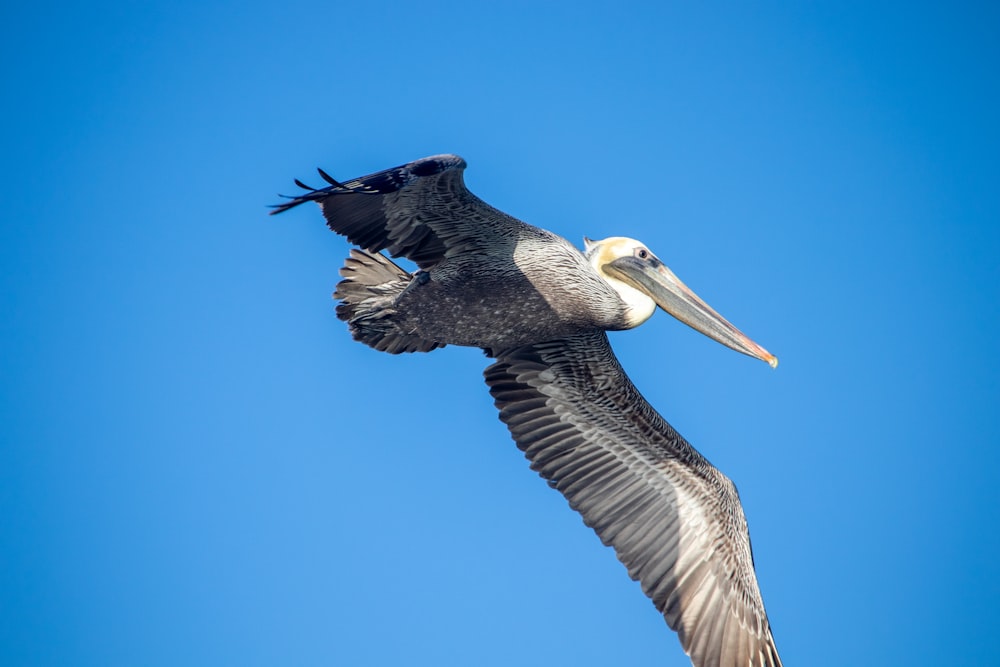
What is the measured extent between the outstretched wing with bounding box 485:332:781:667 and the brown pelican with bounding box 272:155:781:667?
0.04 feet

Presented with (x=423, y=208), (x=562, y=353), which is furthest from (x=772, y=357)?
(x=423, y=208)

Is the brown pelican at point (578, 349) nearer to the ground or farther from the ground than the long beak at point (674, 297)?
nearer to the ground

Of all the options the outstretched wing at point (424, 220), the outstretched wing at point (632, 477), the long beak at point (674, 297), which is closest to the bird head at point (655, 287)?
the long beak at point (674, 297)

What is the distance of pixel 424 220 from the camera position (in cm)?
937

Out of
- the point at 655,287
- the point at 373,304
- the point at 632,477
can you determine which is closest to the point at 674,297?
the point at 655,287

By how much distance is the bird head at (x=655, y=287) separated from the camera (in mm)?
10047

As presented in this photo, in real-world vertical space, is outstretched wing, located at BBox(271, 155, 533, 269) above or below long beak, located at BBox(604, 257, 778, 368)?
below

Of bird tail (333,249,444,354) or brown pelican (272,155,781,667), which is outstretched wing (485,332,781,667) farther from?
bird tail (333,249,444,354)

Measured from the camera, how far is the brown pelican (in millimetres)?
9359

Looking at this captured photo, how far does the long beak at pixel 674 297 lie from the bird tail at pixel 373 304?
202cm

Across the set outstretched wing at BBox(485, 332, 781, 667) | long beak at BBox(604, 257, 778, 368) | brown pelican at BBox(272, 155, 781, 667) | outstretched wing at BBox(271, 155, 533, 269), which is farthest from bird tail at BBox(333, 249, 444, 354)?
long beak at BBox(604, 257, 778, 368)

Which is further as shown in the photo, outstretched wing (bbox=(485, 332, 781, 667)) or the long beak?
the long beak

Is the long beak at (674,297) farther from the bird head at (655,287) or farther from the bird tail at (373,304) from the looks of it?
the bird tail at (373,304)

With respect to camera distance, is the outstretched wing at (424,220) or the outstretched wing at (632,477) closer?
the outstretched wing at (424,220)
